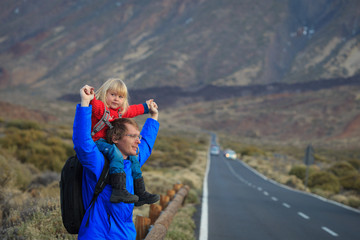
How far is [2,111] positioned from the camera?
196ft

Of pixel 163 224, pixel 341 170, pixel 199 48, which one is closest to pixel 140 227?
pixel 163 224

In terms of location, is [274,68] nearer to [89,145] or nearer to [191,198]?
[191,198]

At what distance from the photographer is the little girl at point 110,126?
315cm

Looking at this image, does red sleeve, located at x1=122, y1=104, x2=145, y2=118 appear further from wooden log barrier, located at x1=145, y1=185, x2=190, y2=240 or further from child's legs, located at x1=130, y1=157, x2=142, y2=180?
wooden log barrier, located at x1=145, y1=185, x2=190, y2=240

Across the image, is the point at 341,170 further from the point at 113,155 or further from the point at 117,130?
the point at 113,155

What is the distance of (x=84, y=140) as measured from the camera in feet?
9.86

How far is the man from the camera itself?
119 inches

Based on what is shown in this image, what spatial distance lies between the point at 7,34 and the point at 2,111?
495 feet

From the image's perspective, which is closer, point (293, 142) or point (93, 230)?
point (93, 230)

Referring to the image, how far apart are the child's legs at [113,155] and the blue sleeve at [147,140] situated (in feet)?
1.65

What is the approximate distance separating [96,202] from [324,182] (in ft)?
84.5

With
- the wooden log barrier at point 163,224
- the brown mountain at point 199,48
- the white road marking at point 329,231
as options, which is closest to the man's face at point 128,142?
the wooden log barrier at point 163,224

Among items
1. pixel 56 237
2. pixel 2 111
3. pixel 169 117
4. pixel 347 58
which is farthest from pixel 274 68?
pixel 56 237

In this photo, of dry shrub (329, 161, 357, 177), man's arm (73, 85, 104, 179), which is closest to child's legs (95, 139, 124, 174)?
man's arm (73, 85, 104, 179)
